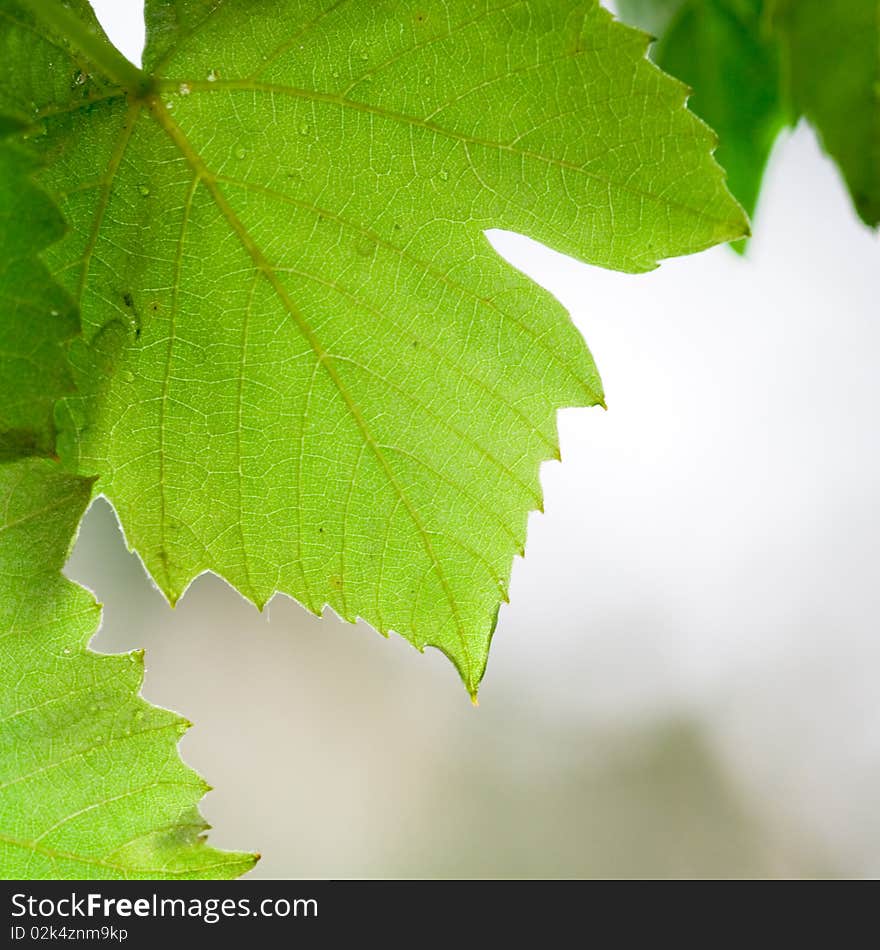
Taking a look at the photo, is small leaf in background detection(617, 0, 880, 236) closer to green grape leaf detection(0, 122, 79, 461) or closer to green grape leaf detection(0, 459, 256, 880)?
green grape leaf detection(0, 122, 79, 461)

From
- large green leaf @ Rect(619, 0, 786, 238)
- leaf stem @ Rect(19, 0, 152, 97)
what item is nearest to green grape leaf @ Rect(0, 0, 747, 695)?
leaf stem @ Rect(19, 0, 152, 97)

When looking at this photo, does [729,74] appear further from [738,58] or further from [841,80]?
[841,80]

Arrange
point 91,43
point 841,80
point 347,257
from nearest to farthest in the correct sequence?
1. point 841,80
2. point 91,43
3. point 347,257

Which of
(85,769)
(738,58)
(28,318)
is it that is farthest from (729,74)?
(85,769)

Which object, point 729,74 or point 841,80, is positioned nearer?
point 841,80

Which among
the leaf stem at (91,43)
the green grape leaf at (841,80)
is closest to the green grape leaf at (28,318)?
the leaf stem at (91,43)

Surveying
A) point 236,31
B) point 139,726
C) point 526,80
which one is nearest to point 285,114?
point 236,31

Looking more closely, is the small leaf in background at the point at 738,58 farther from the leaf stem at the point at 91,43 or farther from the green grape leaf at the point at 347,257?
the leaf stem at the point at 91,43
